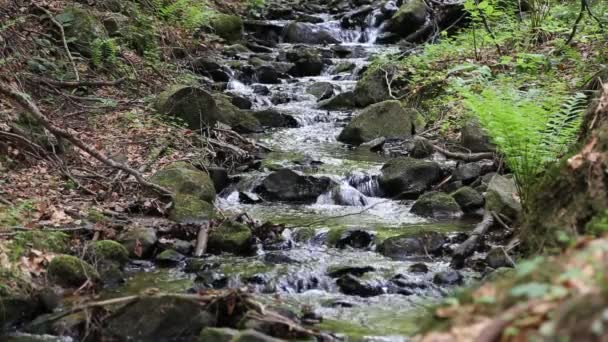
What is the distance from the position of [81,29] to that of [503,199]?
803cm

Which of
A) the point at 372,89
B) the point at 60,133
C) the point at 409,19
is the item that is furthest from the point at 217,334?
the point at 409,19

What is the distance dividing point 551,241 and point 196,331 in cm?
265

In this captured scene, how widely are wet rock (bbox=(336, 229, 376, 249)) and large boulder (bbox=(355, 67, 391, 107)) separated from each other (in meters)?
6.36

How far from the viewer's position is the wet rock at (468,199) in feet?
25.4

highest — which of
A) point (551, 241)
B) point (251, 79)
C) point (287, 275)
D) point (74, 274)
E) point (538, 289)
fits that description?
point (538, 289)

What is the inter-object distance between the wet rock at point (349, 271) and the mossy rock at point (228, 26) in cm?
1260

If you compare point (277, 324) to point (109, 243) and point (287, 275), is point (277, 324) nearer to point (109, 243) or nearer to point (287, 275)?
point (287, 275)

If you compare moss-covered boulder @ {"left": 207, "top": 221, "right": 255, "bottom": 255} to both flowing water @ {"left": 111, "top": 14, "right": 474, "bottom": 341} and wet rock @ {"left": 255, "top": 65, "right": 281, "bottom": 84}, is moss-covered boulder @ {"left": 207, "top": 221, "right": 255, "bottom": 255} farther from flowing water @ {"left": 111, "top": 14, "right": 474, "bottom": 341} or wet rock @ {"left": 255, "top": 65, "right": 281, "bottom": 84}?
wet rock @ {"left": 255, "top": 65, "right": 281, "bottom": 84}

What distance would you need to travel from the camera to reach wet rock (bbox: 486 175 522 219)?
267 inches

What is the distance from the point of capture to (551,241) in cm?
455

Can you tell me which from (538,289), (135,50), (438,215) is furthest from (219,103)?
(538,289)

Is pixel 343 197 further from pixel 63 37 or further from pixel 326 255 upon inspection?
pixel 63 37

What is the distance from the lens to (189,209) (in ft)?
23.7

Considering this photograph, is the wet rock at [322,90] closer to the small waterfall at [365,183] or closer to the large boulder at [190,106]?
the large boulder at [190,106]
